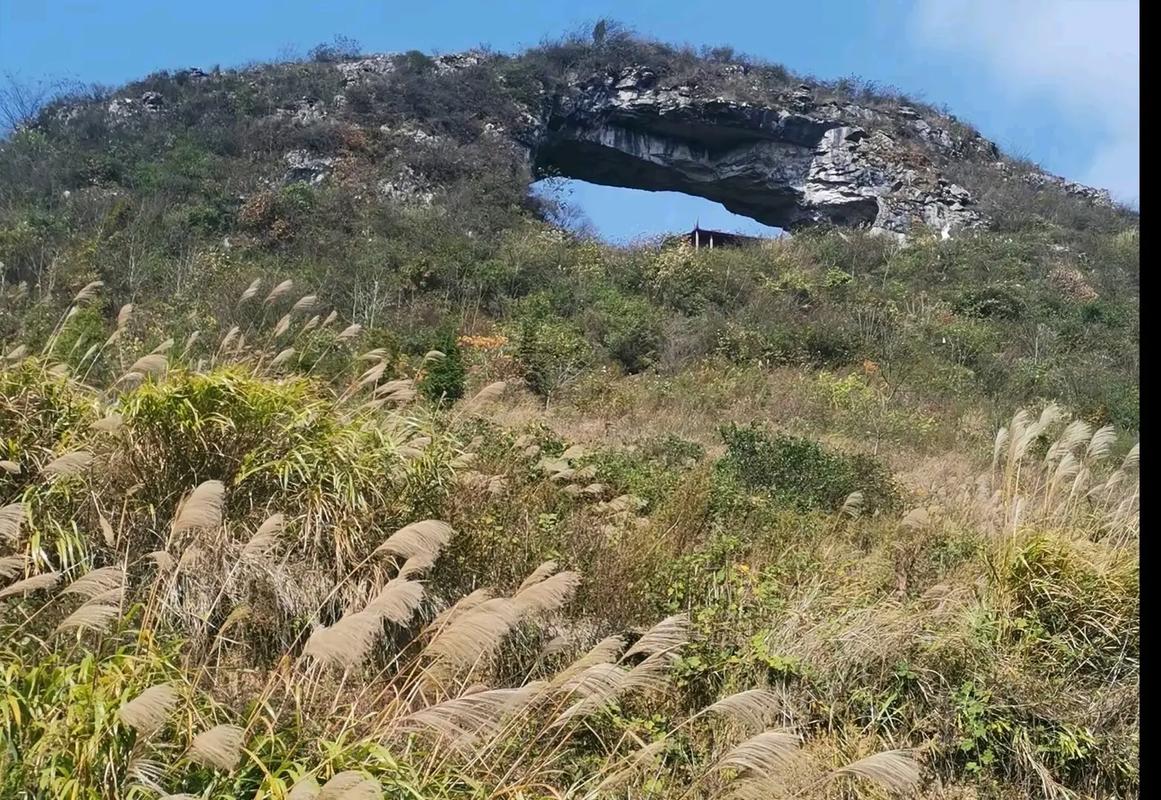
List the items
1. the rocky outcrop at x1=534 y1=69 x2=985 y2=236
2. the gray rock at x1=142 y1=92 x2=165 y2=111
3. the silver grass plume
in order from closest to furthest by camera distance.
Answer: the silver grass plume < the gray rock at x1=142 y1=92 x2=165 y2=111 < the rocky outcrop at x1=534 y1=69 x2=985 y2=236

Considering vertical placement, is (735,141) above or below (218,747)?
above

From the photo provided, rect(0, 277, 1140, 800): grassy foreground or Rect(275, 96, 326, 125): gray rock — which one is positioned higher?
Rect(275, 96, 326, 125): gray rock

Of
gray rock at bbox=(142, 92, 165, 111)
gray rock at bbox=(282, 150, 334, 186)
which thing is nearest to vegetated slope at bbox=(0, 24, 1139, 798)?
gray rock at bbox=(282, 150, 334, 186)

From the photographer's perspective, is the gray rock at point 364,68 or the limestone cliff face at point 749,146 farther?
the gray rock at point 364,68

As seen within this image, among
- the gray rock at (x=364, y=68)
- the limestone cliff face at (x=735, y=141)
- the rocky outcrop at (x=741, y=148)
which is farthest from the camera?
the gray rock at (x=364, y=68)

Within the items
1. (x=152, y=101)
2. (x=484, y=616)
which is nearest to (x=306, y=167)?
(x=152, y=101)

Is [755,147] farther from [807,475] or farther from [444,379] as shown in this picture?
[807,475]

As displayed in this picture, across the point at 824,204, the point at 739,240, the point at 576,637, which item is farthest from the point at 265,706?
the point at 824,204

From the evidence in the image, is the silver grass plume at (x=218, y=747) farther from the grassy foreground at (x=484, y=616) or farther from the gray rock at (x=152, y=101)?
the gray rock at (x=152, y=101)

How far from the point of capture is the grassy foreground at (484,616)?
287 cm

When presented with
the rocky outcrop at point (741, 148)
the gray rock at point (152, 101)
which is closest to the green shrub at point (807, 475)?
the rocky outcrop at point (741, 148)

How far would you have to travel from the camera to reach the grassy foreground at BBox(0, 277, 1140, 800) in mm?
2865

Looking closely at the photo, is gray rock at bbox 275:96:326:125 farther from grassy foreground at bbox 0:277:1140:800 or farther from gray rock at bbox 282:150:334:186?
grassy foreground at bbox 0:277:1140:800

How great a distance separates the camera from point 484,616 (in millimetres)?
2961
